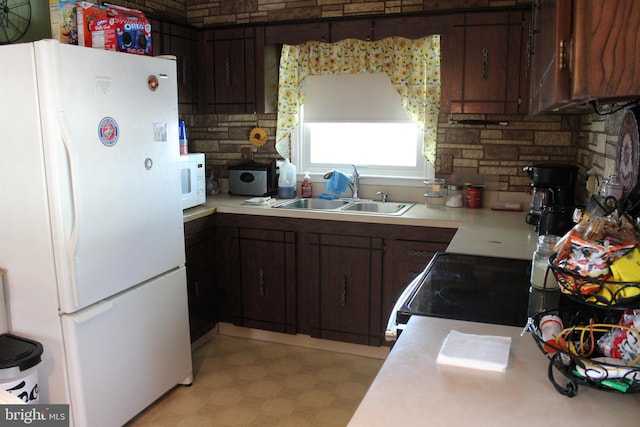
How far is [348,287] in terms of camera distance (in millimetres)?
3293

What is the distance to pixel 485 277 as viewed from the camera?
1970mm

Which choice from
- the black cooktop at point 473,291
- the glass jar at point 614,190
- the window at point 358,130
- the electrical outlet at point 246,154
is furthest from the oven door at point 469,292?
the electrical outlet at point 246,154

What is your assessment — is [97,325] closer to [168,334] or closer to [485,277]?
[168,334]

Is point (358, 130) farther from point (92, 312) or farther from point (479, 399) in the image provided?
point (479, 399)

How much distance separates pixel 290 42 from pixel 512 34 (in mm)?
1383

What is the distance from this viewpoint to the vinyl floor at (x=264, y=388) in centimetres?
270

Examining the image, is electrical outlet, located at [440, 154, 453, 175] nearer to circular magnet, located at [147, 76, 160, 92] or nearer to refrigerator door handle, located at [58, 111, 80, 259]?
circular magnet, located at [147, 76, 160, 92]

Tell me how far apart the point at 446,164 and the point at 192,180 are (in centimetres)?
164

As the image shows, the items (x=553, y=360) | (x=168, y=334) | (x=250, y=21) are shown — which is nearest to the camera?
(x=553, y=360)

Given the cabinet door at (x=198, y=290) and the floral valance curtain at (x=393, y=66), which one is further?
the floral valance curtain at (x=393, y=66)

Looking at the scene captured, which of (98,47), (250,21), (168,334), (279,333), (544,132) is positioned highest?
(250,21)

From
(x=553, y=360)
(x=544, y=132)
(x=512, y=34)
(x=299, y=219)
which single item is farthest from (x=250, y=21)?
(x=553, y=360)

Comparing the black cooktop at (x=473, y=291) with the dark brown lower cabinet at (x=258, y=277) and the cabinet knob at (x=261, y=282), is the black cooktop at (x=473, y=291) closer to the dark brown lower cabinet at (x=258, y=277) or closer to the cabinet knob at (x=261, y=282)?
the dark brown lower cabinet at (x=258, y=277)

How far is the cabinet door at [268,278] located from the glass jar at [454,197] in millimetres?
1036
